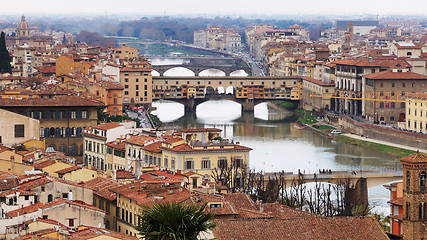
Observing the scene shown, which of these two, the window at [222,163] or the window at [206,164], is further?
the window at [222,163]

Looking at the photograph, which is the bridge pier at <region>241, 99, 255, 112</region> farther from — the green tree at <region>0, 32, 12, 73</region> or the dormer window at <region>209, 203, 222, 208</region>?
the dormer window at <region>209, 203, 222, 208</region>

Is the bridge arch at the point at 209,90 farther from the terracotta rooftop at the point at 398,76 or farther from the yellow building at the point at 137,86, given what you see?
→ the terracotta rooftop at the point at 398,76

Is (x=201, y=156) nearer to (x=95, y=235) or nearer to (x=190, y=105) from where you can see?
(x=95, y=235)

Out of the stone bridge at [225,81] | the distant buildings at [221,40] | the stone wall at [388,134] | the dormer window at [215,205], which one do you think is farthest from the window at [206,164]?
the distant buildings at [221,40]

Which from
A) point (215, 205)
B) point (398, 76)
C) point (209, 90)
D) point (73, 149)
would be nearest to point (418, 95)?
point (398, 76)

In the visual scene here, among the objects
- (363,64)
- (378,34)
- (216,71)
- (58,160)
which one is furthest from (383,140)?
(378,34)

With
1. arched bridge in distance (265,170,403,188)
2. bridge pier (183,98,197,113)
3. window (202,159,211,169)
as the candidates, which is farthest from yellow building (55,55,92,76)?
window (202,159,211,169)

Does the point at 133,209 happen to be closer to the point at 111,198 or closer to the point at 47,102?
the point at 111,198
